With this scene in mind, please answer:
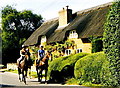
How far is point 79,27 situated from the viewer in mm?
24438

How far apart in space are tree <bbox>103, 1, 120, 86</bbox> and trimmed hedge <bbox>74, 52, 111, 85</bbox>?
1.78 ft

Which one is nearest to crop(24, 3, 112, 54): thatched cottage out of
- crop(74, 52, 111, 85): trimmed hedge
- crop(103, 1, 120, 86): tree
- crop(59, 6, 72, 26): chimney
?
crop(59, 6, 72, 26): chimney

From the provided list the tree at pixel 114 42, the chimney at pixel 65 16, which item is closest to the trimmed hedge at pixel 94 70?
the tree at pixel 114 42

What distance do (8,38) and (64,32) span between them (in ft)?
79.9

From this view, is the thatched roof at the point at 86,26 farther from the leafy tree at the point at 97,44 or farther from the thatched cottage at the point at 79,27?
the leafy tree at the point at 97,44

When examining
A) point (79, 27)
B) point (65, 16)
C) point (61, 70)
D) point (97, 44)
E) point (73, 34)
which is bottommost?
point (61, 70)

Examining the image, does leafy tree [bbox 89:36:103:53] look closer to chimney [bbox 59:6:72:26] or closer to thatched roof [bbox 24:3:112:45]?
thatched roof [bbox 24:3:112:45]

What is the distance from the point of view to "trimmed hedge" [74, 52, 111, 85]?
12.9m

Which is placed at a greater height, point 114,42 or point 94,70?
point 114,42

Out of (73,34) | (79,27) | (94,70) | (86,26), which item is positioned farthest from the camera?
(73,34)

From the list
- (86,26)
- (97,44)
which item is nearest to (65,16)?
(86,26)

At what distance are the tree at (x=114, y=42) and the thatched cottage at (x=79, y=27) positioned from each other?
7.61 m

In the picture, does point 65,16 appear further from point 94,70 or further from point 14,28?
point 14,28

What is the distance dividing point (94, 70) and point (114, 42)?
2.51m
